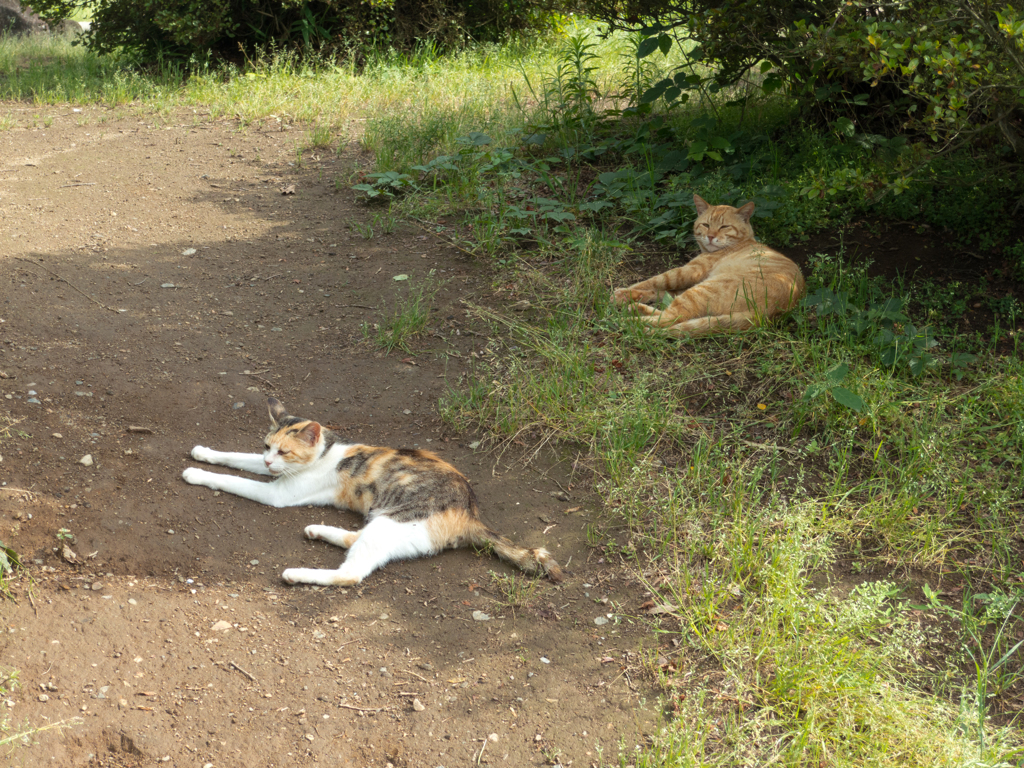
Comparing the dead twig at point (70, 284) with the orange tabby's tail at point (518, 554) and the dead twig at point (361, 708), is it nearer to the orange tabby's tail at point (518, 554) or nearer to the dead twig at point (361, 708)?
the orange tabby's tail at point (518, 554)

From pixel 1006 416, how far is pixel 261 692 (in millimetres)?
3514

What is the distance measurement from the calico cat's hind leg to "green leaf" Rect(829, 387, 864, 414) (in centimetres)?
196

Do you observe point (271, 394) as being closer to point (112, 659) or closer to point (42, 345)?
point (42, 345)

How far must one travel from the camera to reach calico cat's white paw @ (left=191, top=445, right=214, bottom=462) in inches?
148

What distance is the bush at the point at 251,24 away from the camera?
912 centimetres

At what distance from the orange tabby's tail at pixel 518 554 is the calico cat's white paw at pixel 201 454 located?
4.40 feet

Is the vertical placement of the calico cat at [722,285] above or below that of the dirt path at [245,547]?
above

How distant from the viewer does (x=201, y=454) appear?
148 inches

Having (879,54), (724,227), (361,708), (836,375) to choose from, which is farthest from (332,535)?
(879,54)

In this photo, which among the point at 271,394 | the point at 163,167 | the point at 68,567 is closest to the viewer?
the point at 68,567

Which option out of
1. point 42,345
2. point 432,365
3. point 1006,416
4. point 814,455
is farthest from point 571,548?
point 42,345

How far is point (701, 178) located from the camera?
5.96 m

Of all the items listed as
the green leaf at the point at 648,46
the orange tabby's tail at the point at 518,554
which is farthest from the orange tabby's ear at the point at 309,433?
the green leaf at the point at 648,46

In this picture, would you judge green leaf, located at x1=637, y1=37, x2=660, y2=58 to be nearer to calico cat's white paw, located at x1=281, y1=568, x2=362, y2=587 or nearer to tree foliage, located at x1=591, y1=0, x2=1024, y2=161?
tree foliage, located at x1=591, y1=0, x2=1024, y2=161
